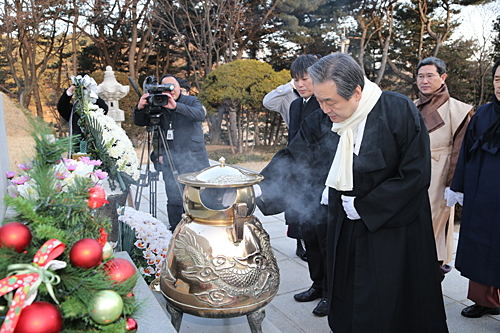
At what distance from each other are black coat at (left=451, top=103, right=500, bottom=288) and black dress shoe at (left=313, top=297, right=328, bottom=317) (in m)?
1.18

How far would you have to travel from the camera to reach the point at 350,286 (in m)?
2.26

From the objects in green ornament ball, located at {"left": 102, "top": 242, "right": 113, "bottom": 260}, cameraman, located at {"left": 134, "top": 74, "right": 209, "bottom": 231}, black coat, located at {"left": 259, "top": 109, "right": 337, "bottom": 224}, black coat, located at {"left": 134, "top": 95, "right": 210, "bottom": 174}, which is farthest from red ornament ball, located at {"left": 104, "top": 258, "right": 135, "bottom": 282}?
black coat, located at {"left": 134, "top": 95, "right": 210, "bottom": 174}

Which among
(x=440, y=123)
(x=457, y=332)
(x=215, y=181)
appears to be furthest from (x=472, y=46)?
(x=215, y=181)

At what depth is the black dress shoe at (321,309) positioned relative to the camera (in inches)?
116

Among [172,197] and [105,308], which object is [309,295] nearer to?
[172,197]

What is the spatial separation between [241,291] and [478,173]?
2.31 meters

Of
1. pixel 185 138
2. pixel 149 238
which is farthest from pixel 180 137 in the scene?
pixel 149 238

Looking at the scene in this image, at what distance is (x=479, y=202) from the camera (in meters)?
2.95

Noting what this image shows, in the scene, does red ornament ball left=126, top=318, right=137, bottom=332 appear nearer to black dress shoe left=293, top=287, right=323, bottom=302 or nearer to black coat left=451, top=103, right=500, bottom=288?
black dress shoe left=293, top=287, right=323, bottom=302

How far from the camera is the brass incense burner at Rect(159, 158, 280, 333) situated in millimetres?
1887

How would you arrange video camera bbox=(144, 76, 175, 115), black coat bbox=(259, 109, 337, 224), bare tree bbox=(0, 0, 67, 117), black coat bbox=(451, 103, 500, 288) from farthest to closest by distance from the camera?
1. bare tree bbox=(0, 0, 67, 117)
2. video camera bbox=(144, 76, 175, 115)
3. black coat bbox=(451, 103, 500, 288)
4. black coat bbox=(259, 109, 337, 224)

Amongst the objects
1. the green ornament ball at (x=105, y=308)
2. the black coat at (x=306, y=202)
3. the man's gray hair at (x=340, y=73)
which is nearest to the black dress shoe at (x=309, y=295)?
the black coat at (x=306, y=202)

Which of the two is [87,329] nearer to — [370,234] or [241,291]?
[241,291]

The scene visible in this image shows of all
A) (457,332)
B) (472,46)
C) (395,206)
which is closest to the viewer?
(395,206)
